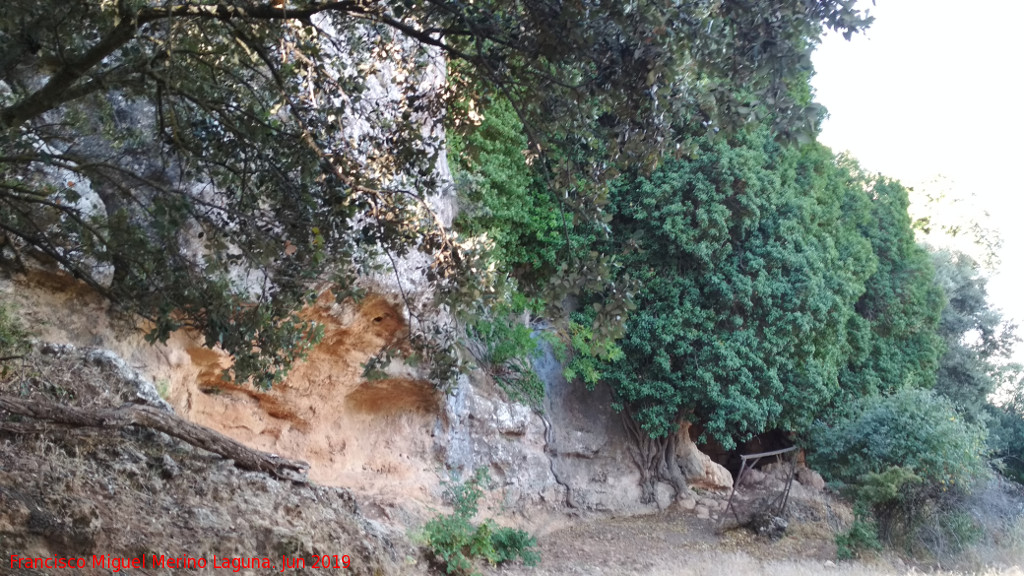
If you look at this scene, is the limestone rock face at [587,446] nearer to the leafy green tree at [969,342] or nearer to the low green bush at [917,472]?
the low green bush at [917,472]

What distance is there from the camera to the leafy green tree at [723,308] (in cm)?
1547

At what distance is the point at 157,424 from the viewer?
6.41 meters

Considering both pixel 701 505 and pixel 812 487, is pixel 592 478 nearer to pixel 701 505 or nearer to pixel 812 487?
pixel 701 505

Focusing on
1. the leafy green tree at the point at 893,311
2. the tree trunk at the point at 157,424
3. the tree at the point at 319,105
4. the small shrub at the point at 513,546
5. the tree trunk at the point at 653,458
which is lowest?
the small shrub at the point at 513,546

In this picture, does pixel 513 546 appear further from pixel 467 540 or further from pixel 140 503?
pixel 140 503

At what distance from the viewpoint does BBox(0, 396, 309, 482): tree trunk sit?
5.70 m

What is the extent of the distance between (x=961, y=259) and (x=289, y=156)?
1096 inches

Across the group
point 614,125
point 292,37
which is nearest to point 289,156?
point 292,37

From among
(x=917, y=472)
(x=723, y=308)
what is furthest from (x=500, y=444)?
(x=917, y=472)

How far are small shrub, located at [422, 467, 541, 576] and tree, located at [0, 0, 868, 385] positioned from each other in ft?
13.9

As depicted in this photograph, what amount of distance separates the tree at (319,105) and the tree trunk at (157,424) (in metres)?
1.04

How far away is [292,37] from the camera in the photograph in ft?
19.0

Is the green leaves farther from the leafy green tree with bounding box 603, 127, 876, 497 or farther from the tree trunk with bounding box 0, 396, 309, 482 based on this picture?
the tree trunk with bounding box 0, 396, 309, 482

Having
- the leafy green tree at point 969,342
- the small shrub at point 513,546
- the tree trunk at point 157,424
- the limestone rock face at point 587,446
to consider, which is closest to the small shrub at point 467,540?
the small shrub at point 513,546
